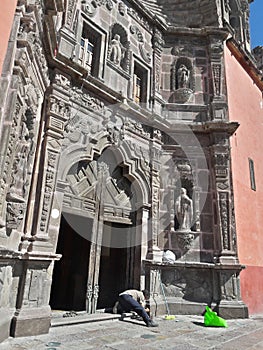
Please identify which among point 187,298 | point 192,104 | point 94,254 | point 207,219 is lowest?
point 187,298

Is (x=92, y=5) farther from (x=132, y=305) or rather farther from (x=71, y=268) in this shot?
(x=132, y=305)

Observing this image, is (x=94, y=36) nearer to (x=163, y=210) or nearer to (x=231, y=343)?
(x=163, y=210)

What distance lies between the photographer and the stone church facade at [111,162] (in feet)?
13.3

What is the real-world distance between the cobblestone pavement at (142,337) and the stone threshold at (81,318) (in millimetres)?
69

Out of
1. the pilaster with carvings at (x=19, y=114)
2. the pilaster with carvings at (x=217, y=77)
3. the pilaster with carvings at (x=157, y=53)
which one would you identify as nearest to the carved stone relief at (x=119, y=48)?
the pilaster with carvings at (x=157, y=53)

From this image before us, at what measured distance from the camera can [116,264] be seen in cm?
Answer: 666

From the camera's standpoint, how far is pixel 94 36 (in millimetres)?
6918

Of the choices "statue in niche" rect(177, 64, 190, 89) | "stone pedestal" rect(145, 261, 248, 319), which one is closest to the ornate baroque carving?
"stone pedestal" rect(145, 261, 248, 319)

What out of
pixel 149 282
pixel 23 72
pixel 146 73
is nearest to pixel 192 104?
pixel 146 73

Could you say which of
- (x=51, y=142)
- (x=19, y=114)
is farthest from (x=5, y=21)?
(x=51, y=142)

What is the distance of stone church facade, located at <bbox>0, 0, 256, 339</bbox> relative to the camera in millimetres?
4047

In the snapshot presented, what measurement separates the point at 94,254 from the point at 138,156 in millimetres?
2450

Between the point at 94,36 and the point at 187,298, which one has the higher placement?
the point at 94,36

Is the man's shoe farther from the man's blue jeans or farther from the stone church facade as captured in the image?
the stone church facade
